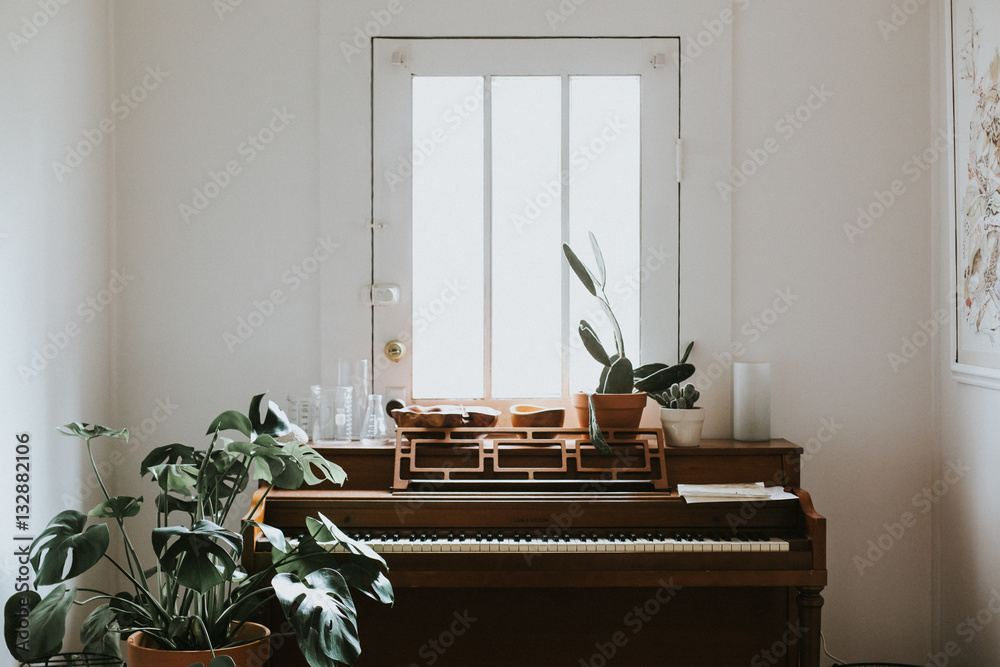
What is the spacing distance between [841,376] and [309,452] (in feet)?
6.13

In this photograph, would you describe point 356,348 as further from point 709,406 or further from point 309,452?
point 709,406

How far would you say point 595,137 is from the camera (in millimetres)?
2773

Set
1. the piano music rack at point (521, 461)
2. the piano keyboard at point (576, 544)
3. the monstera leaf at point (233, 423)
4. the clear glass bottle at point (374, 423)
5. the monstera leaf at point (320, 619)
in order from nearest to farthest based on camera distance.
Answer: the monstera leaf at point (320, 619) → the monstera leaf at point (233, 423) → the piano keyboard at point (576, 544) → the piano music rack at point (521, 461) → the clear glass bottle at point (374, 423)

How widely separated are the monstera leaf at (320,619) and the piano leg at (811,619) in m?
1.23

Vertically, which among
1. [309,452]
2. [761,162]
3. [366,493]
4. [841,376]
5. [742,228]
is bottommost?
[366,493]

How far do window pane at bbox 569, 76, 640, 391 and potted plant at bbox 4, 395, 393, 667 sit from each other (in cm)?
109

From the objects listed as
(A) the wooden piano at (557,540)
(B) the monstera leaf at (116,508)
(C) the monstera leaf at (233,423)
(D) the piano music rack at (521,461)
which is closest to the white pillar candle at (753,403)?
(A) the wooden piano at (557,540)

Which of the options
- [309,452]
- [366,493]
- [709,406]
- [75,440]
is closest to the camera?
[309,452]

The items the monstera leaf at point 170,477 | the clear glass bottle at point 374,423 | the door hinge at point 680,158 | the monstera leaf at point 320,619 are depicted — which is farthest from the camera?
the door hinge at point 680,158

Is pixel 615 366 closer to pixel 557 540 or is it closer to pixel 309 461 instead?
pixel 557 540

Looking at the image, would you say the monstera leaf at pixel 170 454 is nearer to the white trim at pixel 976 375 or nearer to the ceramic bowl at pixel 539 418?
the ceramic bowl at pixel 539 418

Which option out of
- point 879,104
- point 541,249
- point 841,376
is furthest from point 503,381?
point 879,104

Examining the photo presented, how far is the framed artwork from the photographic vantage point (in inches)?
92.6

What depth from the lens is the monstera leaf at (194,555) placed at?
172 centimetres
